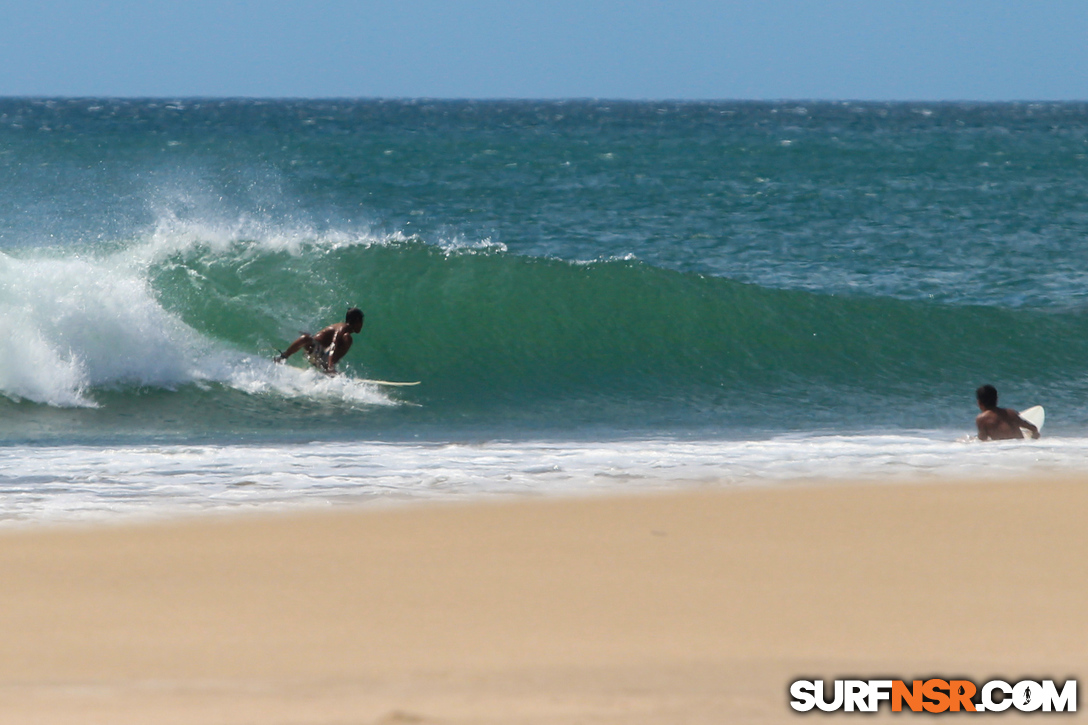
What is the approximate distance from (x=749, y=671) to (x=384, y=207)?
26.1m

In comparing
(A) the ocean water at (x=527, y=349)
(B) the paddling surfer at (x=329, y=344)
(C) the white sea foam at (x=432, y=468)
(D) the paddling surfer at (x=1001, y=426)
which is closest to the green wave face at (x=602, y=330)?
(A) the ocean water at (x=527, y=349)

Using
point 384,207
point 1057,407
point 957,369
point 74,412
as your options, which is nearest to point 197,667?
point 74,412

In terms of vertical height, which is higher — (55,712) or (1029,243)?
(1029,243)

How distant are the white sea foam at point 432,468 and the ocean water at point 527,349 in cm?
3

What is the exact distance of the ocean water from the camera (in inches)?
283

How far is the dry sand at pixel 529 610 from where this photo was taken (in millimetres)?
3385

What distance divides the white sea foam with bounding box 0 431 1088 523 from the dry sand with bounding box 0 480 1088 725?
0.53 meters

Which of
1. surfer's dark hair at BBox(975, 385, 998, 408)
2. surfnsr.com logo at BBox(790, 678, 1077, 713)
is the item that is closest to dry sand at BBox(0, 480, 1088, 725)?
surfnsr.com logo at BBox(790, 678, 1077, 713)

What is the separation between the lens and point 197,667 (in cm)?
365

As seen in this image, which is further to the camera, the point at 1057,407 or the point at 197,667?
the point at 1057,407

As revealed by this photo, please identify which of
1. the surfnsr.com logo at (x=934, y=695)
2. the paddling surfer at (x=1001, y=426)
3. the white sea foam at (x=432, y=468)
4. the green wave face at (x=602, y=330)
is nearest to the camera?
the surfnsr.com logo at (x=934, y=695)

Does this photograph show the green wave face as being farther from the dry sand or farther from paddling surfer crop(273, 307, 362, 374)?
the dry sand

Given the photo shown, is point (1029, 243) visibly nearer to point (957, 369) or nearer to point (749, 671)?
point (957, 369)

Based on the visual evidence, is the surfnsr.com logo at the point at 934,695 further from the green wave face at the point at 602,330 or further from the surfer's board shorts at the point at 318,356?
the surfer's board shorts at the point at 318,356
